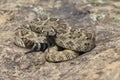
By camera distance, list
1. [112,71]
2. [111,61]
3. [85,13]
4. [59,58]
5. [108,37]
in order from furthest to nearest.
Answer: [85,13] < [108,37] < [59,58] < [111,61] < [112,71]

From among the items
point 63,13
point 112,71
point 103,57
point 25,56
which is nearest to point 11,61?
point 25,56

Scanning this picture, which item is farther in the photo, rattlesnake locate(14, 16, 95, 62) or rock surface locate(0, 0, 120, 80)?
rattlesnake locate(14, 16, 95, 62)

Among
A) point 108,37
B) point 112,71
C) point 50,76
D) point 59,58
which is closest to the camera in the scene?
point 112,71

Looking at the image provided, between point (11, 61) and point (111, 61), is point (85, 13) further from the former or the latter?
point (111, 61)

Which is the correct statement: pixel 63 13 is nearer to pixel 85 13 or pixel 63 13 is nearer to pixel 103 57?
pixel 85 13

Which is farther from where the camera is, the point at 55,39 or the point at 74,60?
the point at 55,39

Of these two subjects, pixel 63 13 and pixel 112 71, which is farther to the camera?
pixel 63 13
